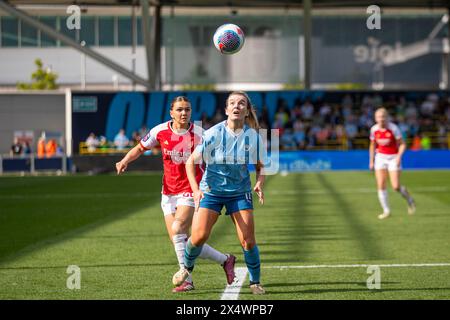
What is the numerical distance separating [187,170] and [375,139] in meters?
10.2

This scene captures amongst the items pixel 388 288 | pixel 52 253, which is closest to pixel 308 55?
pixel 52 253

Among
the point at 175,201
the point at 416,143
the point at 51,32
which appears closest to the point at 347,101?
the point at 416,143

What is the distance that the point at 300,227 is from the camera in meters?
16.7

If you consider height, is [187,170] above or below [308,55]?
below

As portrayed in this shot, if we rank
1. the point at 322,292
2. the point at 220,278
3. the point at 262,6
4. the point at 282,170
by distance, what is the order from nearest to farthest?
the point at 322,292 < the point at 220,278 < the point at 282,170 < the point at 262,6

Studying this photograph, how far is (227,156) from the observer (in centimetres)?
908

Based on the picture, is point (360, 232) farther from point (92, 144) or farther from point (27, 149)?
point (27, 149)

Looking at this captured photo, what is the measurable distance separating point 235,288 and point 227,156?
1.48 meters

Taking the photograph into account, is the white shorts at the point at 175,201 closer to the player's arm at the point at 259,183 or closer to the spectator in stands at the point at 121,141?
the player's arm at the point at 259,183

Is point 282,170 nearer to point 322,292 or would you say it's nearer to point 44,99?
point 44,99

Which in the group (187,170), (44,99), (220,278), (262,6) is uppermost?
(262,6)

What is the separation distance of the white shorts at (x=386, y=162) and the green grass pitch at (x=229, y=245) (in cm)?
105

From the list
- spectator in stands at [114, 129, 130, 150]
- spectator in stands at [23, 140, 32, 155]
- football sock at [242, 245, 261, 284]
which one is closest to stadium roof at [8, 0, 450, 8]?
spectator in stands at [114, 129, 130, 150]

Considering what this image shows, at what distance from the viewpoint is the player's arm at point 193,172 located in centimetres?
904
